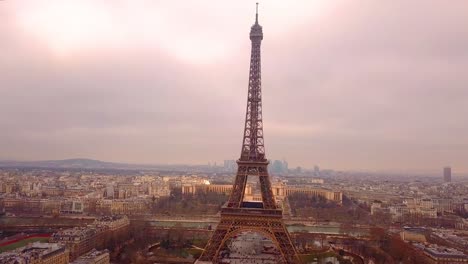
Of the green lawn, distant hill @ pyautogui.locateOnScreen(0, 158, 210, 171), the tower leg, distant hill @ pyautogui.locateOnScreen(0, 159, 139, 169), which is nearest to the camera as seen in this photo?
the tower leg

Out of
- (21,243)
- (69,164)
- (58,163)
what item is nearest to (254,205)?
(21,243)

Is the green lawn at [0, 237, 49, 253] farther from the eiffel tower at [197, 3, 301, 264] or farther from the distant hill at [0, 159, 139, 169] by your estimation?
the eiffel tower at [197, 3, 301, 264]

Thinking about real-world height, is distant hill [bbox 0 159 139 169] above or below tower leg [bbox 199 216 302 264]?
above

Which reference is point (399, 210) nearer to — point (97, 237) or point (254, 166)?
point (254, 166)

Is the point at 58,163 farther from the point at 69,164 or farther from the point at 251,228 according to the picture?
the point at 251,228

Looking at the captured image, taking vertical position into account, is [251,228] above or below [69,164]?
below

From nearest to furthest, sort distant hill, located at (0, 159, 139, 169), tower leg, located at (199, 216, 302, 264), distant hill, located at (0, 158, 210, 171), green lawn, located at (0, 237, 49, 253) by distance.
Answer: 1. tower leg, located at (199, 216, 302, 264)
2. green lawn, located at (0, 237, 49, 253)
3. distant hill, located at (0, 159, 139, 169)
4. distant hill, located at (0, 158, 210, 171)

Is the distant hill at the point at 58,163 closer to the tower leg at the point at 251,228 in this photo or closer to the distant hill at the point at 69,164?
the distant hill at the point at 69,164

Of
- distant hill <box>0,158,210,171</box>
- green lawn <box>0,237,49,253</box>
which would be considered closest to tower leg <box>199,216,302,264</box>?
green lawn <box>0,237,49,253</box>

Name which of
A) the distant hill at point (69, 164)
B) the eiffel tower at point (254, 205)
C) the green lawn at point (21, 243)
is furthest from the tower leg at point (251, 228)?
the distant hill at point (69, 164)
